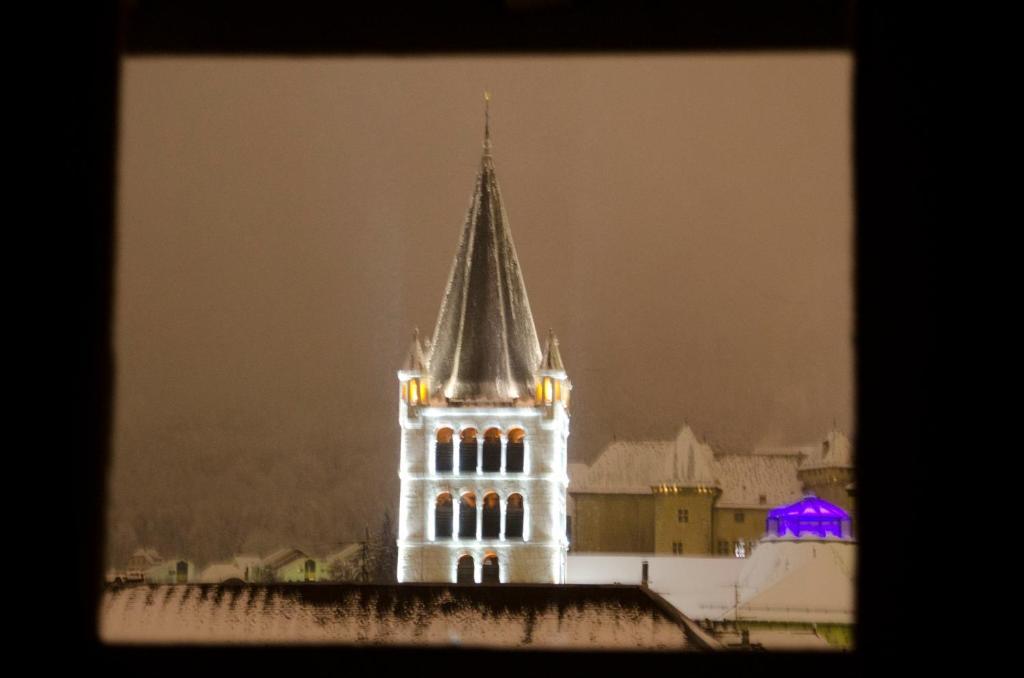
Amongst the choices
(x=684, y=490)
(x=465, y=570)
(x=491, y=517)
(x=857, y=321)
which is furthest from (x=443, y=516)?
(x=857, y=321)

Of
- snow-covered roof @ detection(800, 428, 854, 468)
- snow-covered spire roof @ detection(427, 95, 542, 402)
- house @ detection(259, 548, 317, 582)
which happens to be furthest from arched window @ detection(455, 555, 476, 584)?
snow-covered roof @ detection(800, 428, 854, 468)

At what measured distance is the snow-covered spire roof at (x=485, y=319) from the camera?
167 feet

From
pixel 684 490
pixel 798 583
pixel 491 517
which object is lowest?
pixel 798 583

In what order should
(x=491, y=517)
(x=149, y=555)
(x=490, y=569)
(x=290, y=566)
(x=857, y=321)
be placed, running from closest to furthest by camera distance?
(x=857, y=321), (x=149, y=555), (x=290, y=566), (x=490, y=569), (x=491, y=517)

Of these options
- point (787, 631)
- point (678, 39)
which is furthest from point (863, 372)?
point (787, 631)

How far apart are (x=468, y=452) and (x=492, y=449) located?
0.75 m

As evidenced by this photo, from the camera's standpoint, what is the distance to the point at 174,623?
3391 cm

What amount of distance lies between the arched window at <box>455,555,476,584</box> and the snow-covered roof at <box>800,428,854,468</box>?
19554 mm

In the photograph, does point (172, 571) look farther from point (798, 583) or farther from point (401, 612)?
point (798, 583)

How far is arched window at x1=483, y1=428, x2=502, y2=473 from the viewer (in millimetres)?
50281

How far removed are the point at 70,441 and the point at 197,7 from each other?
80cm

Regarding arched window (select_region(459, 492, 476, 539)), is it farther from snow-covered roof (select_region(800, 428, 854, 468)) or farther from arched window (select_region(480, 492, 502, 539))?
snow-covered roof (select_region(800, 428, 854, 468))

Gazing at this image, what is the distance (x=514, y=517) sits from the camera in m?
49.8

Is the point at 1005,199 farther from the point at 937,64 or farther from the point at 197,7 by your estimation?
the point at 197,7
